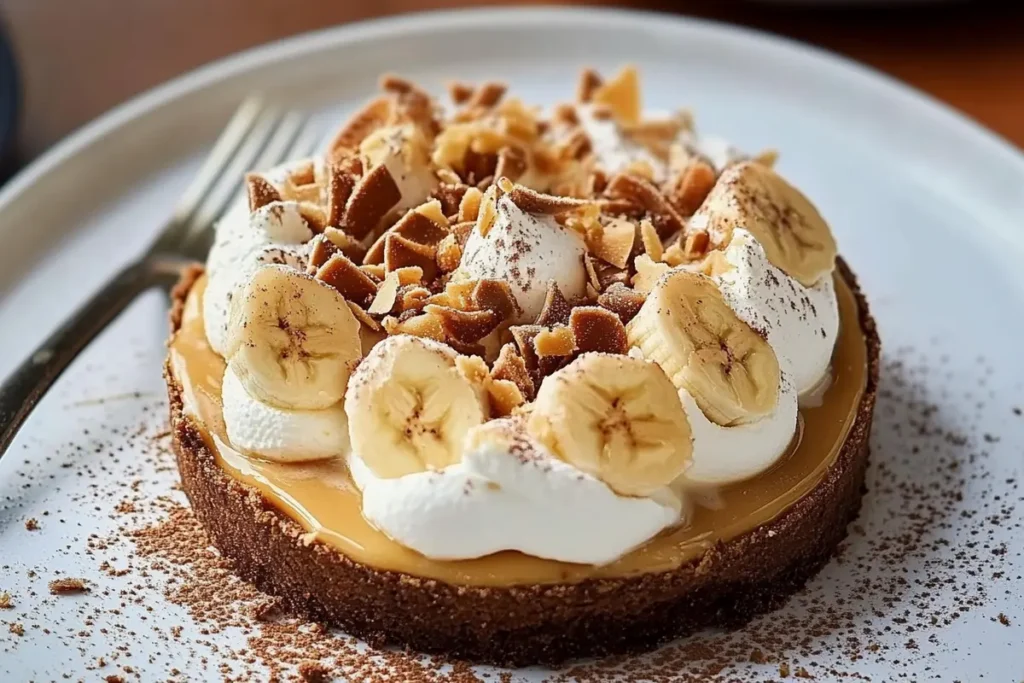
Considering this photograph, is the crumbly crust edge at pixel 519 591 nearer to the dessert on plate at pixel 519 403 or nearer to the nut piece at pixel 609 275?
the dessert on plate at pixel 519 403

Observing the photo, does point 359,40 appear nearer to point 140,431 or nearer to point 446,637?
point 140,431

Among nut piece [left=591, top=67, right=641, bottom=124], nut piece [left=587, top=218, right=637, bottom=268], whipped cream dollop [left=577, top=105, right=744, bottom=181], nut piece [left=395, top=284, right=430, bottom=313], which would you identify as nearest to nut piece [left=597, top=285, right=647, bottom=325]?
nut piece [left=587, top=218, right=637, bottom=268]

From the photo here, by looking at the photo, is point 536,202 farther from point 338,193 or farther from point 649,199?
point 338,193

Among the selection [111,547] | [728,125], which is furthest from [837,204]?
[111,547]

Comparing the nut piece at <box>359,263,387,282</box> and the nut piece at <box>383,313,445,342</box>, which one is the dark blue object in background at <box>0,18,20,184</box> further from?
the nut piece at <box>383,313,445,342</box>

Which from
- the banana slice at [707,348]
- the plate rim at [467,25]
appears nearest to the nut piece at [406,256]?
the banana slice at [707,348]
